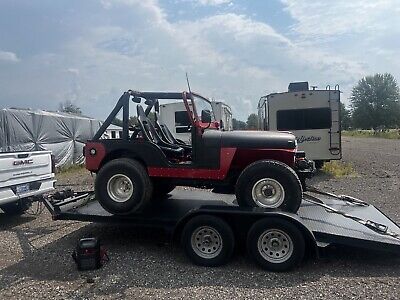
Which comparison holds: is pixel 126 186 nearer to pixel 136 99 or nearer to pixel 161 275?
pixel 136 99

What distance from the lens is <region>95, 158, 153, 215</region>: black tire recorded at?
5.45m

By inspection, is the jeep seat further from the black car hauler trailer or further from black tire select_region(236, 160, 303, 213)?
black tire select_region(236, 160, 303, 213)

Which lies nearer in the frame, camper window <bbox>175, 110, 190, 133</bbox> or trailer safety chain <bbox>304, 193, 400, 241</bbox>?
trailer safety chain <bbox>304, 193, 400, 241</bbox>

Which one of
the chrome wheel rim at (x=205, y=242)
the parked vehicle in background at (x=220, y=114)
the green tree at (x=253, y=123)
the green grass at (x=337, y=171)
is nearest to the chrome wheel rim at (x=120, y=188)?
the chrome wheel rim at (x=205, y=242)

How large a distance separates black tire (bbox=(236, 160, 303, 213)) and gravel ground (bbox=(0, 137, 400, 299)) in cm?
81

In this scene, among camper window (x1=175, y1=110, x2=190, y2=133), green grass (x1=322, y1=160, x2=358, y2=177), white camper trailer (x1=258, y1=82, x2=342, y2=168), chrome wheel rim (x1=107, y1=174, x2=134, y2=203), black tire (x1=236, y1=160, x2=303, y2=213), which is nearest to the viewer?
black tire (x1=236, y1=160, x2=303, y2=213)

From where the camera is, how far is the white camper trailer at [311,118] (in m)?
12.0

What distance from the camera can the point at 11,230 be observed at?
6898 mm

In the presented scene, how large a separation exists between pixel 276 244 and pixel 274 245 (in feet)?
0.10

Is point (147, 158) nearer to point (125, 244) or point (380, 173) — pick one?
point (125, 244)

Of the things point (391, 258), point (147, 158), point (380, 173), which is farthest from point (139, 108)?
point (380, 173)

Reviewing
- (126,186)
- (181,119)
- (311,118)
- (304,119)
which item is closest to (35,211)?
(126,186)

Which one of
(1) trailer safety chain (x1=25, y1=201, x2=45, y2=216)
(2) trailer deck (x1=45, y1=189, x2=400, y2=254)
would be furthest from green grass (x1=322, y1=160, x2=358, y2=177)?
(1) trailer safety chain (x1=25, y1=201, x2=45, y2=216)

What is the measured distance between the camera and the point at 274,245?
4.80 meters
